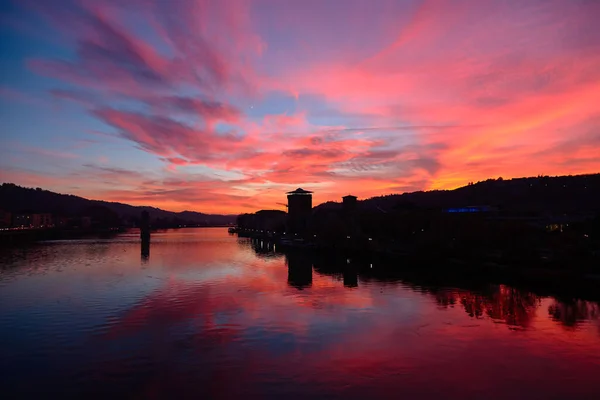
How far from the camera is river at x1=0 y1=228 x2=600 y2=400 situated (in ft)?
66.9

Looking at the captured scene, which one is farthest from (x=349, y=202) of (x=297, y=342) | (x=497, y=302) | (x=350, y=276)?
(x=297, y=342)

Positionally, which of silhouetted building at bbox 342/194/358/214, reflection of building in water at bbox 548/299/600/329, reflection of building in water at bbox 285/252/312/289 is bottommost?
reflection of building in water at bbox 548/299/600/329

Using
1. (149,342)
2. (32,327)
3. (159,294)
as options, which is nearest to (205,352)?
(149,342)

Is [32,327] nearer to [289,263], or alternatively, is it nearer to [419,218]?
[289,263]

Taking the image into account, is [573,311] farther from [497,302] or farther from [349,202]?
[349,202]

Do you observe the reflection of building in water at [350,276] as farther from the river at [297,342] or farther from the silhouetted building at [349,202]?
the silhouetted building at [349,202]

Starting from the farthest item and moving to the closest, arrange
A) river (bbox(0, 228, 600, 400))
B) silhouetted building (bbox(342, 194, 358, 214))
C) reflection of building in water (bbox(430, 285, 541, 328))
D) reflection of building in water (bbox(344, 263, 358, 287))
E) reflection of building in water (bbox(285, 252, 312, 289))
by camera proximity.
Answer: silhouetted building (bbox(342, 194, 358, 214)) < reflection of building in water (bbox(285, 252, 312, 289)) < reflection of building in water (bbox(344, 263, 358, 287)) < reflection of building in water (bbox(430, 285, 541, 328)) < river (bbox(0, 228, 600, 400))

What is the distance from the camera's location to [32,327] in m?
30.8

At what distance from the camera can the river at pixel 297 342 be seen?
20.4 meters

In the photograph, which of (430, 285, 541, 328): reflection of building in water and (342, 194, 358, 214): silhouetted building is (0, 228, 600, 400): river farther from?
(342, 194, 358, 214): silhouetted building

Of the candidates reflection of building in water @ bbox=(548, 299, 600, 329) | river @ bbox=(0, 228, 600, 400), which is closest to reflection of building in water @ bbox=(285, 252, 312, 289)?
river @ bbox=(0, 228, 600, 400)

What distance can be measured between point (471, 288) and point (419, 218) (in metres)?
46.6

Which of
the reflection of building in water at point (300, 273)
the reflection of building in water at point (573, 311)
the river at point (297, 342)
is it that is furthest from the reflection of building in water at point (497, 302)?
the reflection of building in water at point (300, 273)

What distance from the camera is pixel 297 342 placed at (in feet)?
90.4
